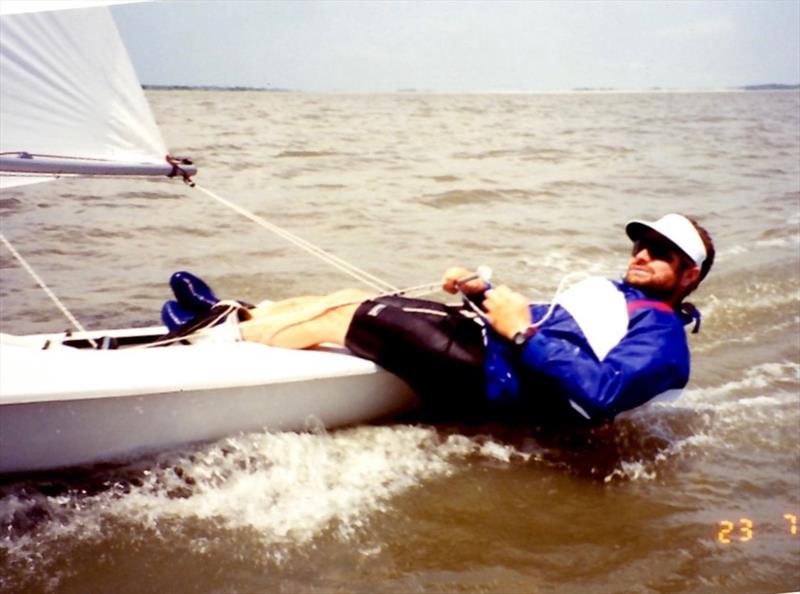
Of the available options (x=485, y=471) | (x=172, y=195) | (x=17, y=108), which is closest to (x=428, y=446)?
(x=485, y=471)

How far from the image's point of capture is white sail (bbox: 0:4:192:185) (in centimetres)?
297

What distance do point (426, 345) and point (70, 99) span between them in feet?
5.98

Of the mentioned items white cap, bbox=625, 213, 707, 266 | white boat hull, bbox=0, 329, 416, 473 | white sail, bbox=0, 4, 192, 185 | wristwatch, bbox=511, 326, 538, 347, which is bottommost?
white boat hull, bbox=0, 329, 416, 473

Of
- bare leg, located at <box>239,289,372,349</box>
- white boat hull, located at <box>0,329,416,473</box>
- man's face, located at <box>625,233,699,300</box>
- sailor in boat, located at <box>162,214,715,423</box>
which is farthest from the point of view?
bare leg, located at <box>239,289,372,349</box>

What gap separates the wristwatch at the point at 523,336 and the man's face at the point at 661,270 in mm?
540

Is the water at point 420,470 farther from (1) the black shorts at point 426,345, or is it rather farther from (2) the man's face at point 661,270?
(2) the man's face at point 661,270

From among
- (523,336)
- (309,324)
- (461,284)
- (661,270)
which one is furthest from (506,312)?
(309,324)

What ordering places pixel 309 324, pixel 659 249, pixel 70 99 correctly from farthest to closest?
pixel 309 324
pixel 70 99
pixel 659 249

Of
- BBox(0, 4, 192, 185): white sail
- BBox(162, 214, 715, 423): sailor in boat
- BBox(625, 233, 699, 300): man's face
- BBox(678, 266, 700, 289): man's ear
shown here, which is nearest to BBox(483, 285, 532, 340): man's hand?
BBox(162, 214, 715, 423): sailor in boat

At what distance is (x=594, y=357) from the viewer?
286 centimetres

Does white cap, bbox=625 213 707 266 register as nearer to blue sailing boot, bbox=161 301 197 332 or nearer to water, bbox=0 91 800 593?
water, bbox=0 91 800 593

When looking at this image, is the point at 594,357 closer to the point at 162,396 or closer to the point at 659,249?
the point at 659,249

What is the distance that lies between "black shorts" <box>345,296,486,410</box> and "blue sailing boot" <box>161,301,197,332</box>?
873 mm

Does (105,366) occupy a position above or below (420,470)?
above
